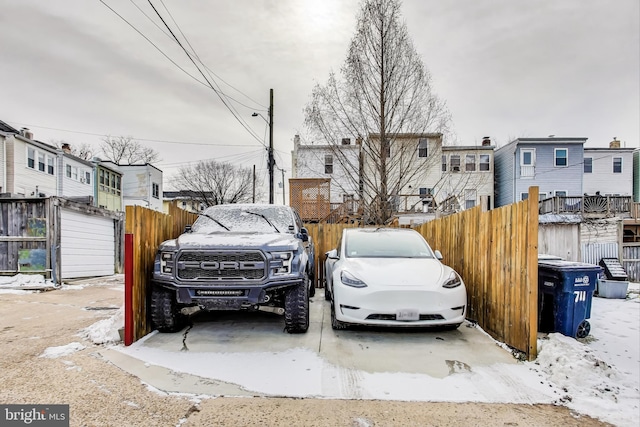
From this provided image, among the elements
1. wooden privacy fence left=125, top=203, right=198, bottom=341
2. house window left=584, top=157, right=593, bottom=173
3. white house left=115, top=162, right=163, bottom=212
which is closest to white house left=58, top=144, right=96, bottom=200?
white house left=115, top=162, right=163, bottom=212

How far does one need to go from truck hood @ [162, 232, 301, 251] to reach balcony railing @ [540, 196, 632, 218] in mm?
21200

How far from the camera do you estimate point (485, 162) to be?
26.4m

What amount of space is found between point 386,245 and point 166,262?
3321 mm

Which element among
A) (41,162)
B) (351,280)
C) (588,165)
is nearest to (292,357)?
(351,280)

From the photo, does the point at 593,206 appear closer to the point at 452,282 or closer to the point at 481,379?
the point at 452,282

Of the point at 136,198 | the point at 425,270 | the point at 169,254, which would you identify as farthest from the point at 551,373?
the point at 136,198

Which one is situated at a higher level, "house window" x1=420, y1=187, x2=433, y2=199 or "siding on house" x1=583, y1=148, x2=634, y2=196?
"siding on house" x1=583, y1=148, x2=634, y2=196

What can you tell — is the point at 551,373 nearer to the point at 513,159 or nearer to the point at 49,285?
the point at 49,285

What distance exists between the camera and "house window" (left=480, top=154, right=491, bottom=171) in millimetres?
26250

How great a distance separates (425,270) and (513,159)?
79.4 feet

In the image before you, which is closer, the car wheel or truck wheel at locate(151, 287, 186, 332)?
truck wheel at locate(151, 287, 186, 332)

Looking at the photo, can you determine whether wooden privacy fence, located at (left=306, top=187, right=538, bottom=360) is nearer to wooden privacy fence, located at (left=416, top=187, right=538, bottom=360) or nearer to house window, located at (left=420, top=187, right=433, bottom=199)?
wooden privacy fence, located at (left=416, top=187, right=538, bottom=360)

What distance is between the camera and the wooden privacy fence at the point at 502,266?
160 inches

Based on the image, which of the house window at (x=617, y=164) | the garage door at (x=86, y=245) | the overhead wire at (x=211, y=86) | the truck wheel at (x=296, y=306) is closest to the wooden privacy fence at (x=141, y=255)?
the truck wheel at (x=296, y=306)
